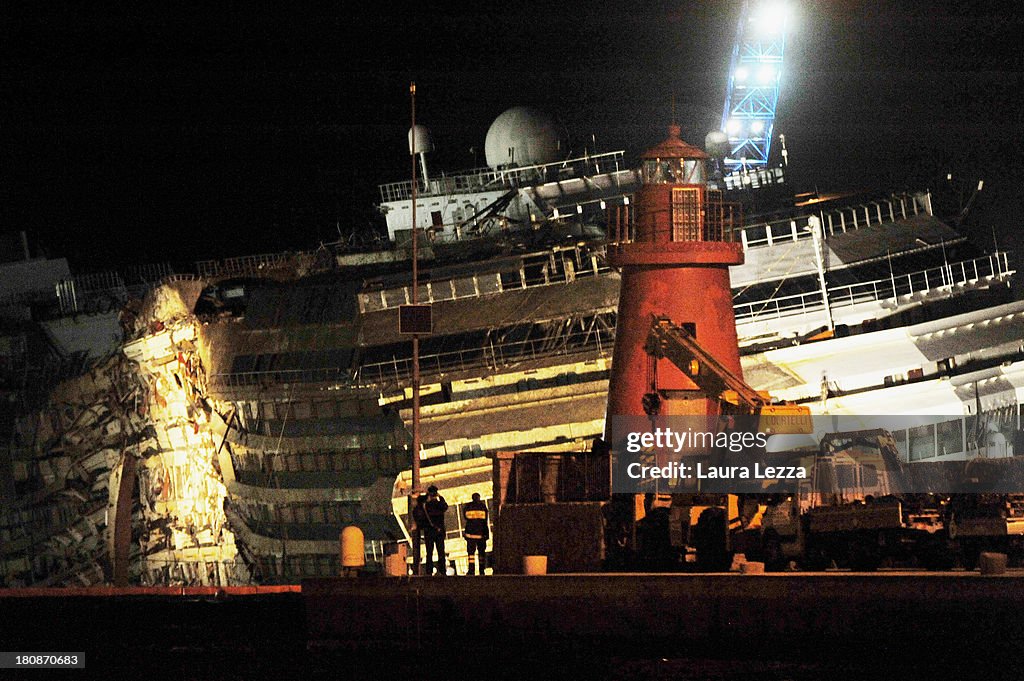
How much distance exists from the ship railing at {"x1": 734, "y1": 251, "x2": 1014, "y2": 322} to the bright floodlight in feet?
36.4

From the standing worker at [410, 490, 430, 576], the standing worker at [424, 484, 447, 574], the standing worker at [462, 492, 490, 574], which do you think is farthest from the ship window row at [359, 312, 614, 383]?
the standing worker at [462, 492, 490, 574]

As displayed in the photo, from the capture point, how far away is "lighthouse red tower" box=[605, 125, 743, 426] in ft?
136

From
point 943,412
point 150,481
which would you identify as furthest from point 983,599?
point 150,481

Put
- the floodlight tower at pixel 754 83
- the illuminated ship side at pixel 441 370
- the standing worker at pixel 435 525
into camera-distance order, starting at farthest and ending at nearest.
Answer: the floodlight tower at pixel 754 83
the illuminated ship side at pixel 441 370
the standing worker at pixel 435 525

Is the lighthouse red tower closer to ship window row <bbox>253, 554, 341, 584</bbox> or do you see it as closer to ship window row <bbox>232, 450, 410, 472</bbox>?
ship window row <bbox>232, 450, 410, 472</bbox>

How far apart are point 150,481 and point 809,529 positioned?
4857cm

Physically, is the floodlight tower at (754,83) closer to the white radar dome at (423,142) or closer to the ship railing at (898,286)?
the ship railing at (898,286)

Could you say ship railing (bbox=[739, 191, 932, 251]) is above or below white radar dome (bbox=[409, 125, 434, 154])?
below

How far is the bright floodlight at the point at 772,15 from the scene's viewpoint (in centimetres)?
6800

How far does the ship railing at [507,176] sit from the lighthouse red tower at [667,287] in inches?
1255

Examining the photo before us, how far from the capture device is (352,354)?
6656cm

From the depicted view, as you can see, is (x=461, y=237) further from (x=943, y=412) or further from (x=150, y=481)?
(x=943, y=412)

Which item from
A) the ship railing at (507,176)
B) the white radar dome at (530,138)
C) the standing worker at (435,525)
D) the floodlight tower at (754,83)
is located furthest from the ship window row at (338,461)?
the standing worker at (435,525)

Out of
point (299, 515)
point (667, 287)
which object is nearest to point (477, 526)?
point (667, 287)
